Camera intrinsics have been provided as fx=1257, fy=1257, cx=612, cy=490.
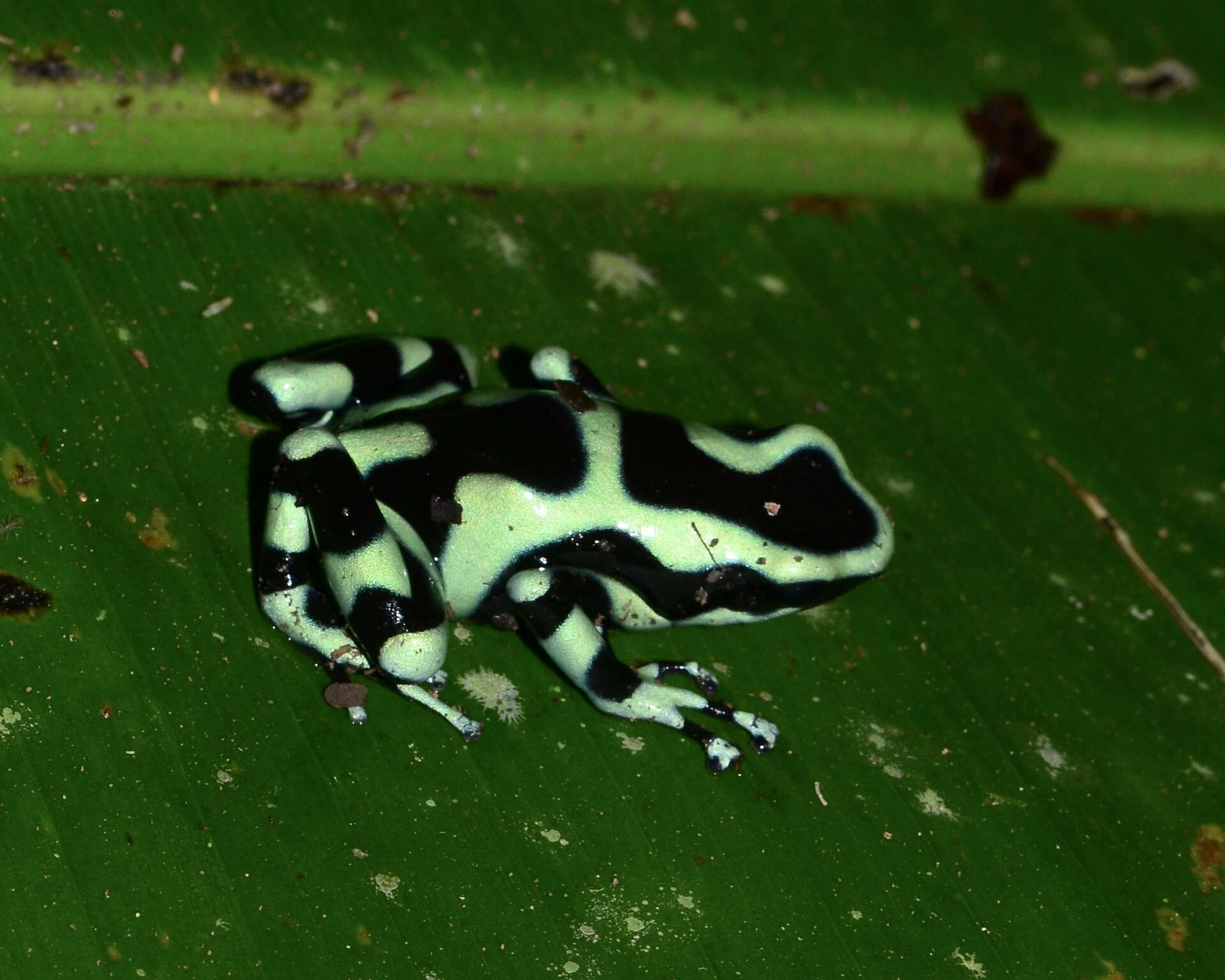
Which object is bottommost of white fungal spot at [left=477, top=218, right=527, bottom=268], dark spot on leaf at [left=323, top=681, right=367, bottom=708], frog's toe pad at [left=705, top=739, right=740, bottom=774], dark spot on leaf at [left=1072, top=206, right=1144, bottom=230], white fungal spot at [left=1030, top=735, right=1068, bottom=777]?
dark spot on leaf at [left=323, top=681, right=367, bottom=708]

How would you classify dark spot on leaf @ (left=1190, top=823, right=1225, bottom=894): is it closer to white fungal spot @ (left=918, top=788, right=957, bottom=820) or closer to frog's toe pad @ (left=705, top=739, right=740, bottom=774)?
white fungal spot @ (left=918, top=788, right=957, bottom=820)

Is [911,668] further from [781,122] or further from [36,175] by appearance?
[36,175]

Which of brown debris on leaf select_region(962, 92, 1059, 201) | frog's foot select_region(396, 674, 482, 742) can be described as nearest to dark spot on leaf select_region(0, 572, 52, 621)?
frog's foot select_region(396, 674, 482, 742)

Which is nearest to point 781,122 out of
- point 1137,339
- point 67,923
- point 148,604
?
point 1137,339

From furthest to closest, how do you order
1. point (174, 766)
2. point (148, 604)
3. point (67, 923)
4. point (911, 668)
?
1. point (911, 668)
2. point (148, 604)
3. point (174, 766)
4. point (67, 923)

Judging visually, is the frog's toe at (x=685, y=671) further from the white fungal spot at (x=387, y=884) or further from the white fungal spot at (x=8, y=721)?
the white fungal spot at (x=8, y=721)

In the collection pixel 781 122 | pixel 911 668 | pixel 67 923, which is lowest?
pixel 67 923
